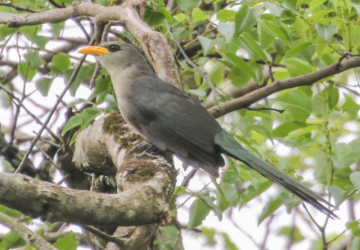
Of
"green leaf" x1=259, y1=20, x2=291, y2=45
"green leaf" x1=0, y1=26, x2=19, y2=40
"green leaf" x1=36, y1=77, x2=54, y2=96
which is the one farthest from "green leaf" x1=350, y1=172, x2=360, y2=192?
"green leaf" x1=0, y1=26, x2=19, y2=40

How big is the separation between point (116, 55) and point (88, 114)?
1020 mm

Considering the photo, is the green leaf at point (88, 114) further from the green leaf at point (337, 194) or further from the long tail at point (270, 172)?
the green leaf at point (337, 194)

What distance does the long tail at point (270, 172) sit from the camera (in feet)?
9.11

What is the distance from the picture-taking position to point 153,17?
3676 millimetres

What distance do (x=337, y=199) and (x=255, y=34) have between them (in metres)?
1.48

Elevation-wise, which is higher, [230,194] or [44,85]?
[44,85]

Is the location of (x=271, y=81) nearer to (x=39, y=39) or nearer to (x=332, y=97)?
(x=332, y=97)

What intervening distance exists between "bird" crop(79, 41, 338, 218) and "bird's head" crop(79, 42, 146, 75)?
0.01m

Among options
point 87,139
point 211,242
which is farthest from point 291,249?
point 87,139

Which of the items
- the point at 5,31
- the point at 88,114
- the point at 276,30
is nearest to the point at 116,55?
the point at 5,31

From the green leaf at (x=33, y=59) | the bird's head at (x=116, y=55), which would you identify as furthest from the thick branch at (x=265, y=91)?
the green leaf at (x=33, y=59)

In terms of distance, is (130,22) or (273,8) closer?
(273,8)

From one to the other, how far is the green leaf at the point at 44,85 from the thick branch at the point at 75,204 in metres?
1.90

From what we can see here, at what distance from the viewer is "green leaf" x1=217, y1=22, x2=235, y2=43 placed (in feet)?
9.44
